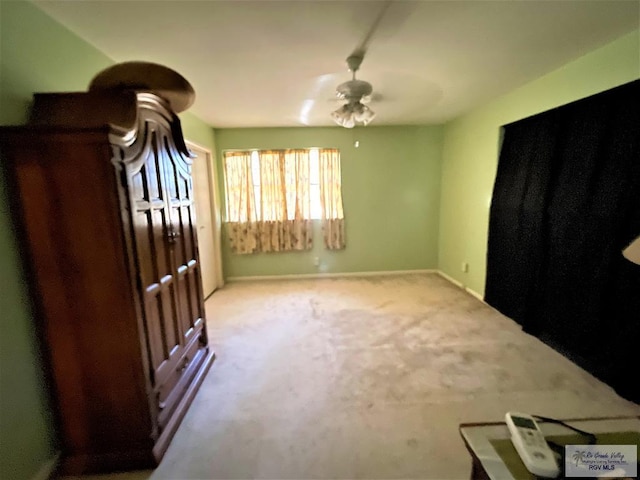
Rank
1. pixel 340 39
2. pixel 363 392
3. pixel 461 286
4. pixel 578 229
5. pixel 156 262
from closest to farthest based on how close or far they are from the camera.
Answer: pixel 156 262 < pixel 340 39 < pixel 363 392 < pixel 578 229 < pixel 461 286

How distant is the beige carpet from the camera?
64.2 inches

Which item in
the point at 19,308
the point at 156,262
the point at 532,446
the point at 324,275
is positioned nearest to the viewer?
the point at 532,446

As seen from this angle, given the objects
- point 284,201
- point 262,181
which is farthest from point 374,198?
point 262,181

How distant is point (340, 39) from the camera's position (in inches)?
78.0

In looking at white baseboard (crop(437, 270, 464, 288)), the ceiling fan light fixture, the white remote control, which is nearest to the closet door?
the ceiling fan light fixture

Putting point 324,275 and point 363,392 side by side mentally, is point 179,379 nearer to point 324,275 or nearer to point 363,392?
point 363,392

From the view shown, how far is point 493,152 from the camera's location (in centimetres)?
351

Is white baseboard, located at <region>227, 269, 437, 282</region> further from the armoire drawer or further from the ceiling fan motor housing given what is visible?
the ceiling fan motor housing

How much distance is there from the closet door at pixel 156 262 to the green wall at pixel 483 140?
3.05m

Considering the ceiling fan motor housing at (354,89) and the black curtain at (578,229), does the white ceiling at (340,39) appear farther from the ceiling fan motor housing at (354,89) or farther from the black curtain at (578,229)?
the black curtain at (578,229)

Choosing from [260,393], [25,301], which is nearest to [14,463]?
[25,301]

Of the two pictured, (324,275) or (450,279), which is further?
(324,275)

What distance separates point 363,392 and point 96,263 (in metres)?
1.78

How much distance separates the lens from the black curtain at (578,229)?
2.07m
